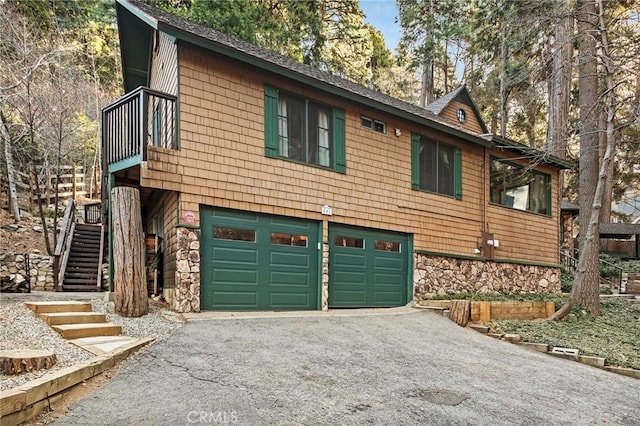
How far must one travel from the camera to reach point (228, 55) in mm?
7273

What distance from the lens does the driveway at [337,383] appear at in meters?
3.34

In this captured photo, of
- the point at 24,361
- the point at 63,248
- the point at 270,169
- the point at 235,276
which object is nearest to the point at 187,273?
the point at 235,276

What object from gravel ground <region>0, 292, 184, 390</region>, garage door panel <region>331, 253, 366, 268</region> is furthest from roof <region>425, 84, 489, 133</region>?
gravel ground <region>0, 292, 184, 390</region>

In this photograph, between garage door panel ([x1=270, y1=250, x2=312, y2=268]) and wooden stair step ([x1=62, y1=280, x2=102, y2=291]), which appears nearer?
garage door panel ([x1=270, y1=250, x2=312, y2=268])

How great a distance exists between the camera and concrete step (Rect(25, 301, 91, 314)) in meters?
5.73

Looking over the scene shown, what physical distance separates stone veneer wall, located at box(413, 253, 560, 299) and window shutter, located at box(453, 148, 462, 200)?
72.7 inches

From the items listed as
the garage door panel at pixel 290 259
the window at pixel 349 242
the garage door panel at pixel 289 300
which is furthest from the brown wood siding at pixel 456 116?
the garage door panel at pixel 289 300

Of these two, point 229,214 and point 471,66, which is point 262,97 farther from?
point 471,66

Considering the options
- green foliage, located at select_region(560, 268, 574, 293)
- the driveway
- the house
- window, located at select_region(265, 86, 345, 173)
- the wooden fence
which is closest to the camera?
the driveway

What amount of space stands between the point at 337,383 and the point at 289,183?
4776mm

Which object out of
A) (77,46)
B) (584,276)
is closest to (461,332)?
(584,276)

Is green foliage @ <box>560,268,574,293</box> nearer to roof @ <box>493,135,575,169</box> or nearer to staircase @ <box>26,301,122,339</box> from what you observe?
roof @ <box>493,135,575,169</box>

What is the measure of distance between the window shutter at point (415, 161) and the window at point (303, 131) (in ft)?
7.38

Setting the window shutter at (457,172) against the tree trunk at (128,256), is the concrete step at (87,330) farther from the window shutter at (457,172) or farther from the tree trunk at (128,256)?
the window shutter at (457,172)
